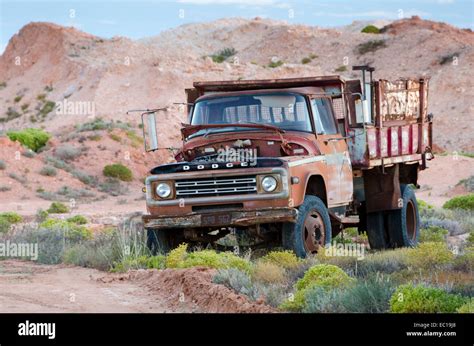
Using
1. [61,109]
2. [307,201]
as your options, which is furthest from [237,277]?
[61,109]

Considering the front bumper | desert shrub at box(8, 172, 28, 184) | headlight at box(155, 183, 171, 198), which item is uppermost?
headlight at box(155, 183, 171, 198)

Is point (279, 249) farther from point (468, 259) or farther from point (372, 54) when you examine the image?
point (372, 54)

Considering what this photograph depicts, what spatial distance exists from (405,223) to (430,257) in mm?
4954

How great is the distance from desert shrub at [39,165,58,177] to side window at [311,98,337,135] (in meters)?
28.4

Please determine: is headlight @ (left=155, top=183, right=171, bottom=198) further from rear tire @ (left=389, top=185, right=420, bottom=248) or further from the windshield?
rear tire @ (left=389, top=185, right=420, bottom=248)

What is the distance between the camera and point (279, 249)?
15859 mm

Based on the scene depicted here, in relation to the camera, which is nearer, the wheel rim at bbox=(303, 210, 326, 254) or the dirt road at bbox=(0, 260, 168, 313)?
the dirt road at bbox=(0, 260, 168, 313)

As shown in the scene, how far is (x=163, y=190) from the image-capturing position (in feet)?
49.4

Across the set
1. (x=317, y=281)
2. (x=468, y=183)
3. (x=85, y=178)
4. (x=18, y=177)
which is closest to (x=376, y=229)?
(x=317, y=281)

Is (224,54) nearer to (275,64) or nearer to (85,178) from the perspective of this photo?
(275,64)

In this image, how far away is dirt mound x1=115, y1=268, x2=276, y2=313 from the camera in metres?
11.6

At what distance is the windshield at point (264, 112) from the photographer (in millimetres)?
15914

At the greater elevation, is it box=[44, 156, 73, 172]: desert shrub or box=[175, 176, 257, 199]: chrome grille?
box=[44, 156, 73, 172]: desert shrub

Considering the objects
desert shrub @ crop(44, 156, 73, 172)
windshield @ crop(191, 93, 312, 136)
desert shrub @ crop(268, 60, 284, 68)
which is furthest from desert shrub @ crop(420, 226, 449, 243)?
desert shrub @ crop(268, 60, 284, 68)
